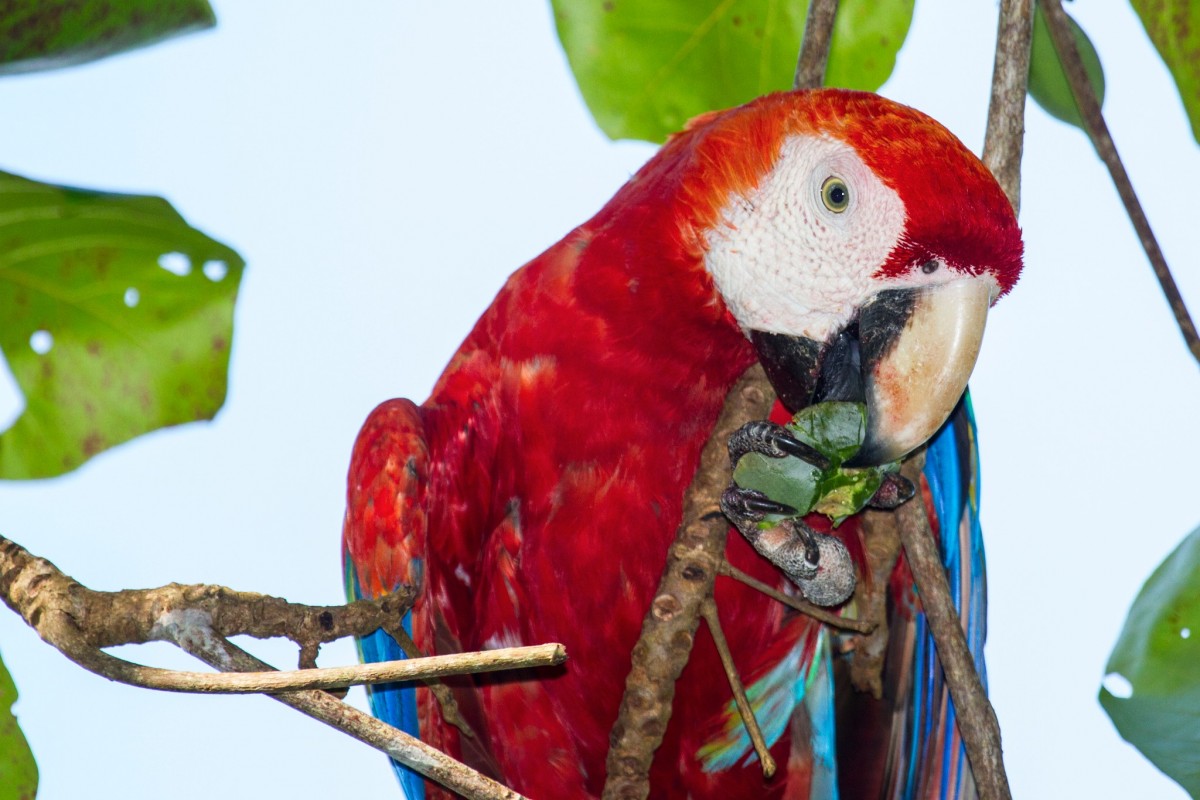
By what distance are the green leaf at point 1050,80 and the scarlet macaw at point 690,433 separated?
0.37 m

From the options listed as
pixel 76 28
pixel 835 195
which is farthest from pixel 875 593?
pixel 76 28

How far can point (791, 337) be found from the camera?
129 centimetres

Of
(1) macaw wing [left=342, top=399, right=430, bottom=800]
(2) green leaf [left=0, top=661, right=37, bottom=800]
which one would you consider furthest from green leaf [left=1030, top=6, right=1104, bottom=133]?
(2) green leaf [left=0, top=661, right=37, bottom=800]

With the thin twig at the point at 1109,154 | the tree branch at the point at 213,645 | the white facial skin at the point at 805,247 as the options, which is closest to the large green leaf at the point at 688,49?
the thin twig at the point at 1109,154

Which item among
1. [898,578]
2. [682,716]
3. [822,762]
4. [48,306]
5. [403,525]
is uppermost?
[48,306]

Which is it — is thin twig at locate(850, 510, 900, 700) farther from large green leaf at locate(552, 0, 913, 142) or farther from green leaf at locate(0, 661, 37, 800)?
green leaf at locate(0, 661, 37, 800)

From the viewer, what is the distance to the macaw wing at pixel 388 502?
1418mm

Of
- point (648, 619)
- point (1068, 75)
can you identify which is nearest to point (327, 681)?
point (648, 619)

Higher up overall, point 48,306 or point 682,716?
point 48,306

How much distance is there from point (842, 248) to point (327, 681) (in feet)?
2.40

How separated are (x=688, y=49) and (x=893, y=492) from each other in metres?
0.71

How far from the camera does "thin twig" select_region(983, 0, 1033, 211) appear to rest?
1.32m

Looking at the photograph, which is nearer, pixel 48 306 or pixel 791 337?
pixel 791 337

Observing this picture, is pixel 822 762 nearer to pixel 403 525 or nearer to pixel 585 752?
pixel 585 752
